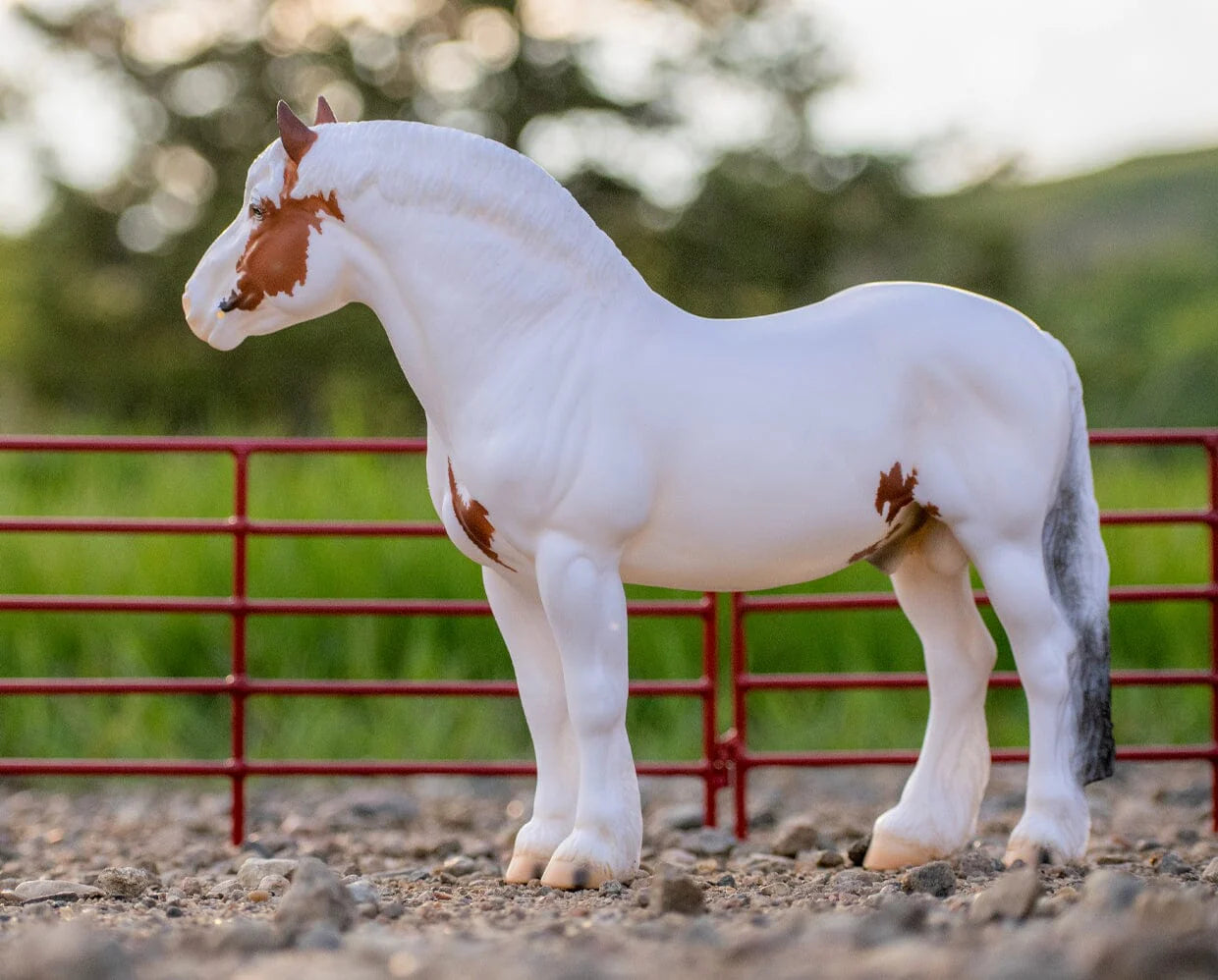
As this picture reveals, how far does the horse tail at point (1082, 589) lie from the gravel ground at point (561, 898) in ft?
1.02

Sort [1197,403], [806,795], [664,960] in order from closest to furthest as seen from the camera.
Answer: [664,960] → [806,795] → [1197,403]

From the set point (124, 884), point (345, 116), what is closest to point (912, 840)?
point (124, 884)

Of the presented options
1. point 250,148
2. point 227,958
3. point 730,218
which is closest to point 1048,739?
point 227,958

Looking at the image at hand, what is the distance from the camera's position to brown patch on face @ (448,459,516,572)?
359 cm

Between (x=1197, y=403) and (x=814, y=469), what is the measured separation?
21637mm

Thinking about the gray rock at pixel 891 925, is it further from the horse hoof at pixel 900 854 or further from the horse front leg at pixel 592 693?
the horse hoof at pixel 900 854

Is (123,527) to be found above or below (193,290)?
below

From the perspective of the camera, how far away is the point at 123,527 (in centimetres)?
484

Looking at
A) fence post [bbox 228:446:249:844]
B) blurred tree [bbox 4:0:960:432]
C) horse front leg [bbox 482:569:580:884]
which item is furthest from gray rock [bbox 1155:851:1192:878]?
blurred tree [bbox 4:0:960:432]

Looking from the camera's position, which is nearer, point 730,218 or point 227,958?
point 227,958

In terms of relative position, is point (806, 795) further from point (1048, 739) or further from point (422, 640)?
point (1048, 739)

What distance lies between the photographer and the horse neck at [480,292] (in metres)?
3.64

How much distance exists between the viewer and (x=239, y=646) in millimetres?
4828

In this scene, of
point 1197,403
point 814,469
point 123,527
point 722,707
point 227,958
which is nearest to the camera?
point 227,958
